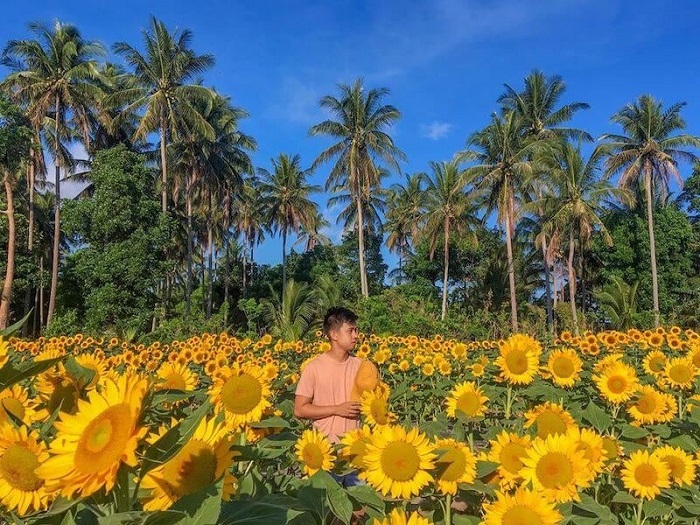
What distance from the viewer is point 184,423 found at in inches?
29.4

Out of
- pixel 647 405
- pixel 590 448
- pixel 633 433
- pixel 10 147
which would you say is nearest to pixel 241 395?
pixel 590 448

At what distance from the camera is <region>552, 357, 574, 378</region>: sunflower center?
268 cm

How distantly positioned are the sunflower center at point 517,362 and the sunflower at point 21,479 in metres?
2.09

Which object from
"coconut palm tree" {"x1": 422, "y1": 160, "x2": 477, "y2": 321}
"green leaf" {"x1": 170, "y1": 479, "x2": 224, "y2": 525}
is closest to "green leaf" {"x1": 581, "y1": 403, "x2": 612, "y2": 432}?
"green leaf" {"x1": 170, "y1": 479, "x2": 224, "y2": 525}

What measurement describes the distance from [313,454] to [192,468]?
2.79 feet

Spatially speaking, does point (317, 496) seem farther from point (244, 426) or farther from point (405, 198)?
point (405, 198)

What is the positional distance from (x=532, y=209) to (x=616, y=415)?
26.4 m

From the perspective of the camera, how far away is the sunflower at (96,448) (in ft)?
2.23

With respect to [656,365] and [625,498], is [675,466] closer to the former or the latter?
[625,498]

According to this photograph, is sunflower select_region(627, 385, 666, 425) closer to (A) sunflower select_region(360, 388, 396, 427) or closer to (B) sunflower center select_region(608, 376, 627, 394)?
(B) sunflower center select_region(608, 376, 627, 394)

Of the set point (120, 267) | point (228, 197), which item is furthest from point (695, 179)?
point (120, 267)

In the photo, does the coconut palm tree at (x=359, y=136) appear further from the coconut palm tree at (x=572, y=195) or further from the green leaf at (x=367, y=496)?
the green leaf at (x=367, y=496)

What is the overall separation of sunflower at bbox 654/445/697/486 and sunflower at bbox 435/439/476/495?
93cm

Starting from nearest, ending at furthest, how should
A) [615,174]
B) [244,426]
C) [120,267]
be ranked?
[244,426] → [120,267] → [615,174]
